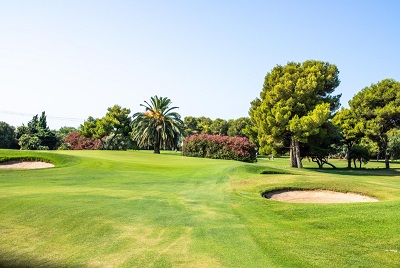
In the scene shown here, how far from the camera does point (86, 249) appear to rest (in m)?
6.45

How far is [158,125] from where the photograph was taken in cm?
5153

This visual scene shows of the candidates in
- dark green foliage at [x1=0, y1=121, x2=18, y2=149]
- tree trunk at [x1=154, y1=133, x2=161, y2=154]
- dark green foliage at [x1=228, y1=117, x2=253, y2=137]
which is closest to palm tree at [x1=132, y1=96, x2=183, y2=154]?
tree trunk at [x1=154, y1=133, x2=161, y2=154]

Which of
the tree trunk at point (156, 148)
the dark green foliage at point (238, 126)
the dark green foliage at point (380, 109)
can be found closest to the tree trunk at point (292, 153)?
the dark green foliage at point (380, 109)

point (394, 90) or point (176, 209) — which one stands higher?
point (394, 90)

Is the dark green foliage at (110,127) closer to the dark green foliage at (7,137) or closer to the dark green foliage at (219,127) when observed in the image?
the dark green foliage at (7,137)

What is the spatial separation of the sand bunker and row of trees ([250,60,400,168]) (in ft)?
77.7

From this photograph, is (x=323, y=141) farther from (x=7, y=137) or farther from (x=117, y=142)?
(x=7, y=137)

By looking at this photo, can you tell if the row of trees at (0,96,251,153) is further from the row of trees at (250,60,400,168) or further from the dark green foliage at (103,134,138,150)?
the row of trees at (250,60,400,168)

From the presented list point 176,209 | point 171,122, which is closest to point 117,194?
point 176,209

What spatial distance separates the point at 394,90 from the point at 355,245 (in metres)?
45.9

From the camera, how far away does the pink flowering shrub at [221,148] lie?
41000 millimetres

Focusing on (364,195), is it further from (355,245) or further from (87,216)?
(87,216)

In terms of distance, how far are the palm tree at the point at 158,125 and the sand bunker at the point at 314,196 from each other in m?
36.1

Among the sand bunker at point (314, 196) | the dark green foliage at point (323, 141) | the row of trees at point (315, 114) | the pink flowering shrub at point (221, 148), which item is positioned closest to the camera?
the sand bunker at point (314, 196)
